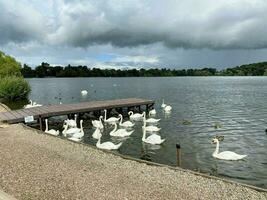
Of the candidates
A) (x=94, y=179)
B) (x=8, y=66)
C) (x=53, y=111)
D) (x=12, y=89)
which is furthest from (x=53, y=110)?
(x=8, y=66)

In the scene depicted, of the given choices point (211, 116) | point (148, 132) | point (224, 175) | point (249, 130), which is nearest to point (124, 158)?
point (224, 175)

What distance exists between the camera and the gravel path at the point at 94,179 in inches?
367

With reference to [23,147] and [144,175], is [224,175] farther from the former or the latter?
[23,147]

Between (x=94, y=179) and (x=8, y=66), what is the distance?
74.2m

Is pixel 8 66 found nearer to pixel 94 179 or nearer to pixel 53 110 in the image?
pixel 53 110

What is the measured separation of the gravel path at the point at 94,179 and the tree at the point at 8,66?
67.3 m

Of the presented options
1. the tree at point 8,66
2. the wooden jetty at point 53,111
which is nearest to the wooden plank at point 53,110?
the wooden jetty at point 53,111

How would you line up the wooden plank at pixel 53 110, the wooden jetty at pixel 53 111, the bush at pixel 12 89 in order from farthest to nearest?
the bush at pixel 12 89 < the wooden plank at pixel 53 110 < the wooden jetty at pixel 53 111

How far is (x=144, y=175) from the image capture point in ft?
36.6

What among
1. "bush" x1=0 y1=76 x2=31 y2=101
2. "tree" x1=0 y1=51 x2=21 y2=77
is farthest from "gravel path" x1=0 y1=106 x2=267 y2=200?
"tree" x1=0 y1=51 x2=21 y2=77

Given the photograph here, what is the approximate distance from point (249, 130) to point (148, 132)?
24.3ft

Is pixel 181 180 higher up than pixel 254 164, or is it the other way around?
pixel 181 180

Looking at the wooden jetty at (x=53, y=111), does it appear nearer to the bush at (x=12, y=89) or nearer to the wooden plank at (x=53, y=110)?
the wooden plank at (x=53, y=110)

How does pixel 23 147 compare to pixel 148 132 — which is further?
A: pixel 148 132
